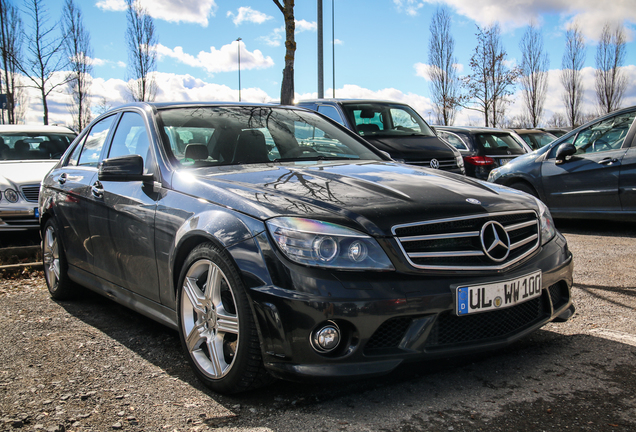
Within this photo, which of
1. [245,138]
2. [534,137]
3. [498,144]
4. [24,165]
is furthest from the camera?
[534,137]

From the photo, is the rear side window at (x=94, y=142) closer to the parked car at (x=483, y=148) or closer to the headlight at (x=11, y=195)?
the headlight at (x=11, y=195)

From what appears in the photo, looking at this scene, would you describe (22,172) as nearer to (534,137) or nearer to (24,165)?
(24,165)

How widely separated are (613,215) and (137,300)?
6.07 meters

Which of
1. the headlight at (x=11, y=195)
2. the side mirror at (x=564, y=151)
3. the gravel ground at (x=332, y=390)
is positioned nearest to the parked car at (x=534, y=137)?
the side mirror at (x=564, y=151)

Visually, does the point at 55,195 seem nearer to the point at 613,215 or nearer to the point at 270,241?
the point at 270,241

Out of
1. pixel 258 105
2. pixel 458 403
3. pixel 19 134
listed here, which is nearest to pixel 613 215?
pixel 258 105

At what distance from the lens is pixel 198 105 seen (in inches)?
164

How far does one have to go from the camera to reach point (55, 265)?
5.04 meters

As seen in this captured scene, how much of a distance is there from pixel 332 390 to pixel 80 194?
102 inches

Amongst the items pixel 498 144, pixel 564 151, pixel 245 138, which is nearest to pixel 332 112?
pixel 564 151

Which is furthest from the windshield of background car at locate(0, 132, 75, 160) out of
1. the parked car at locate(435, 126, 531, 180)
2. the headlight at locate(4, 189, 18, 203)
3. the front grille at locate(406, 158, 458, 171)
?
the parked car at locate(435, 126, 531, 180)

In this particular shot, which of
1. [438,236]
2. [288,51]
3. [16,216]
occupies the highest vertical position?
[288,51]

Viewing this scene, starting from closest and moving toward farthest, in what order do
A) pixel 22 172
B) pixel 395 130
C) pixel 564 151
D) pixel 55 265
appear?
1. pixel 55 265
2. pixel 564 151
3. pixel 22 172
4. pixel 395 130

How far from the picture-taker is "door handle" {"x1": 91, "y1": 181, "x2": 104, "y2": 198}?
409 cm
